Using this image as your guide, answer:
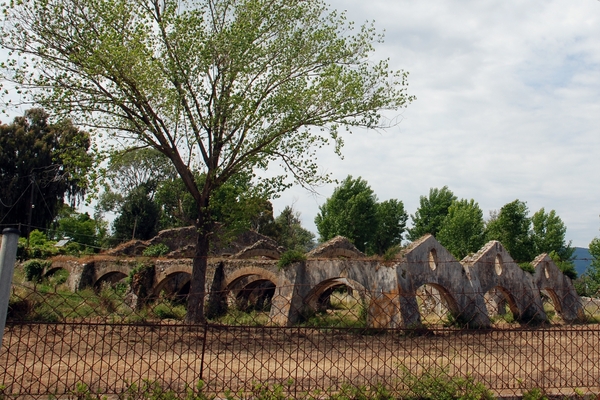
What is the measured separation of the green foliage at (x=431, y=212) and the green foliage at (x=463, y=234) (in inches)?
223

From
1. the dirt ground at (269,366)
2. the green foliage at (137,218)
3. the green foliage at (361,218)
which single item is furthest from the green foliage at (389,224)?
the dirt ground at (269,366)

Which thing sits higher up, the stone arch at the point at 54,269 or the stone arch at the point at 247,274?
the stone arch at the point at 247,274

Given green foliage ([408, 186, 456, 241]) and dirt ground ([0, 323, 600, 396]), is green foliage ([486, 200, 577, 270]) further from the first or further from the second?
dirt ground ([0, 323, 600, 396])

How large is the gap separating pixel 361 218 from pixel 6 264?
40609 millimetres

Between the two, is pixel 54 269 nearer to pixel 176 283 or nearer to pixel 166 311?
pixel 176 283

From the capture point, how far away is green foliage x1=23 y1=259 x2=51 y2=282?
2469 centimetres

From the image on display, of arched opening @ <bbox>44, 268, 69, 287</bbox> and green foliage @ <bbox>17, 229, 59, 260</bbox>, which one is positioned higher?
green foliage @ <bbox>17, 229, 59, 260</bbox>

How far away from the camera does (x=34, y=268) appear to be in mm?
25000

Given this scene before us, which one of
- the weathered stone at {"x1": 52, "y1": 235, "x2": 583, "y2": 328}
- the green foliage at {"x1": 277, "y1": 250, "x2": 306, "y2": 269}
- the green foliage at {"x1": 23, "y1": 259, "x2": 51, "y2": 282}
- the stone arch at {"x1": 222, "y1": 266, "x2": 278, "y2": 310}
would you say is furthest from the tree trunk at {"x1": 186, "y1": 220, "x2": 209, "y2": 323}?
the green foliage at {"x1": 23, "y1": 259, "x2": 51, "y2": 282}

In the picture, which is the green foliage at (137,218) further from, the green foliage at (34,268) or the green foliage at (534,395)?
the green foliage at (534,395)

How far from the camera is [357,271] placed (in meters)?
16.1

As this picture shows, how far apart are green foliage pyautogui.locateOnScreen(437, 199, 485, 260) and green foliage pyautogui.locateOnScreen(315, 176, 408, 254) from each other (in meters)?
5.58

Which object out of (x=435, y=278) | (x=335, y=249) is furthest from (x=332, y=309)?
(x=335, y=249)

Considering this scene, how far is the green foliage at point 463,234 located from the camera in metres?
38.4
